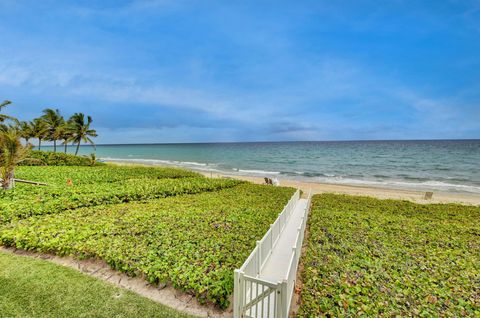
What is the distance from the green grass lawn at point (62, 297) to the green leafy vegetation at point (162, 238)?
0.46m

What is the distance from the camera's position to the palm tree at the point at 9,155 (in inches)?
393

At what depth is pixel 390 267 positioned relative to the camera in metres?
4.74

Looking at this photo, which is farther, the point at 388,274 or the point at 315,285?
the point at 388,274

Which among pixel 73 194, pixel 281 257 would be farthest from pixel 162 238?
pixel 73 194

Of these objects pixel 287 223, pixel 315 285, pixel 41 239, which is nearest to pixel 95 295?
pixel 41 239

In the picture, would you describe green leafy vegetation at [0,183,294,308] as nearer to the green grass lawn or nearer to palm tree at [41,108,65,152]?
the green grass lawn

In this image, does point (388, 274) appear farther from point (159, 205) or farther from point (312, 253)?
point (159, 205)

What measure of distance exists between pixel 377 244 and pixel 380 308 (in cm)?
262

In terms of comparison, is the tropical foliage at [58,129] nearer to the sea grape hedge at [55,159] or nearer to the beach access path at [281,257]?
the sea grape hedge at [55,159]

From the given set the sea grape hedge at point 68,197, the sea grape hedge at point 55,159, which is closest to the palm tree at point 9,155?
the sea grape hedge at point 68,197

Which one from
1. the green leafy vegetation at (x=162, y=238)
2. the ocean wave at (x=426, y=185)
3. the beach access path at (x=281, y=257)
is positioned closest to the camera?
the green leafy vegetation at (x=162, y=238)

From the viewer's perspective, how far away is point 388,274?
4461 millimetres

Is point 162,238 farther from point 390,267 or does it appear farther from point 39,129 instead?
point 39,129

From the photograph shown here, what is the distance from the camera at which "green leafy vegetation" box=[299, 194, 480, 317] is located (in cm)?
365
